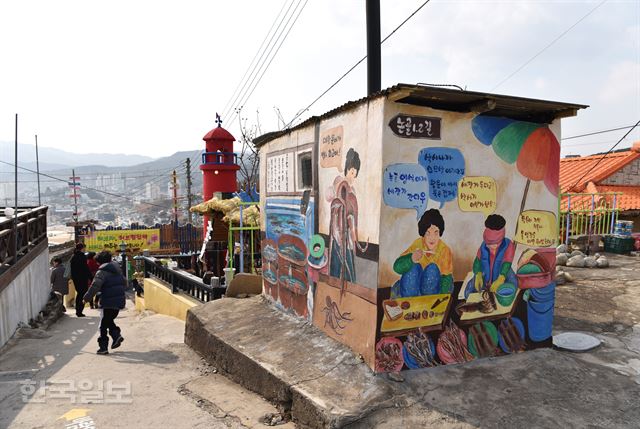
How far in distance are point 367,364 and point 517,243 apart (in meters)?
2.27

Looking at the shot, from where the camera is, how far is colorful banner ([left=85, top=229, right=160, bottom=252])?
28.5 metres

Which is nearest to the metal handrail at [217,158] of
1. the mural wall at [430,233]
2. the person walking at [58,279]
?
the person walking at [58,279]

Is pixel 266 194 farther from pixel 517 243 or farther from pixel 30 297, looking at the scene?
pixel 30 297

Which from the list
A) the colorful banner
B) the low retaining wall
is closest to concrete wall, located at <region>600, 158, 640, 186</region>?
the low retaining wall

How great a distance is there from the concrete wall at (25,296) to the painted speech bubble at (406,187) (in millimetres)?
6664

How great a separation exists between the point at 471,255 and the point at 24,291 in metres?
8.78

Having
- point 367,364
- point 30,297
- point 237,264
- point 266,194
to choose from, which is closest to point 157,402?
point 367,364

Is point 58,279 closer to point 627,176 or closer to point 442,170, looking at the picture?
point 442,170

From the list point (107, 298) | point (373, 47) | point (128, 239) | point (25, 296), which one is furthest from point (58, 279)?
point (128, 239)

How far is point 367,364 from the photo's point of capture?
453cm

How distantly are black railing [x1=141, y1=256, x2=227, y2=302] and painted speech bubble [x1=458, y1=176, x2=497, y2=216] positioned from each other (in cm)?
512

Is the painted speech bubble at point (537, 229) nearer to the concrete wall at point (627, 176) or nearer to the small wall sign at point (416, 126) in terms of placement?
the small wall sign at point (416, 126)

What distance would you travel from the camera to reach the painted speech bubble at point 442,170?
14.9 feet

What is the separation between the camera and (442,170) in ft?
15.1
